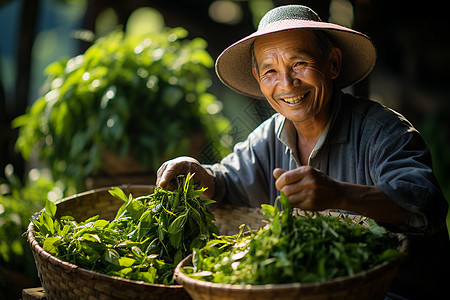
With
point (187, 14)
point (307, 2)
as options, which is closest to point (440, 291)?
point (307, 2)

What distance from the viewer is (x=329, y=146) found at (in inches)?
76.6

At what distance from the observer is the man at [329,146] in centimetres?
139

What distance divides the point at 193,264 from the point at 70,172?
2.06 meters

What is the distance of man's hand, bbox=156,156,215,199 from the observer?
6.11 feet

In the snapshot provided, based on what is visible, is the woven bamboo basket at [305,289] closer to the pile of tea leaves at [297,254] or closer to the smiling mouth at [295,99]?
the pile of tea leaves at [297,254]

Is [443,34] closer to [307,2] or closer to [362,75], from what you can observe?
[307,2]

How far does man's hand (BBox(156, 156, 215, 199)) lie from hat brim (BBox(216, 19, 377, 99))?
0.46 m

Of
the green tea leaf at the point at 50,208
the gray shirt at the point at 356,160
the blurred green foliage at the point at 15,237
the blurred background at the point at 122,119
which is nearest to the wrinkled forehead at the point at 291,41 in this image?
the gray shirt at the point at 356,160

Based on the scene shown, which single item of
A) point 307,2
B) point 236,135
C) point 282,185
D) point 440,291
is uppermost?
point 307,2

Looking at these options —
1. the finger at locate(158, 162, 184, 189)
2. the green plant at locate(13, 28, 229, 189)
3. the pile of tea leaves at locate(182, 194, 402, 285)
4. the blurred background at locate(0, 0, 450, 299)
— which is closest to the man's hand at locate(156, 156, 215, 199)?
the finger at locate(158, 162, 184, 189)

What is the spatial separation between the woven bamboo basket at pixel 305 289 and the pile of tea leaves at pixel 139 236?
1.11ft

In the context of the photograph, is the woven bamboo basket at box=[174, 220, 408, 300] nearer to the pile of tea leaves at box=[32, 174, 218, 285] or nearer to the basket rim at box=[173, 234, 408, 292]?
the basket rim at box=[173, 234, 408, 292]

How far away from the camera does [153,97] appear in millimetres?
3152

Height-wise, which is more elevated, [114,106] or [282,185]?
[282,185]
